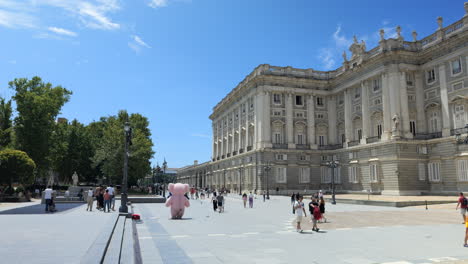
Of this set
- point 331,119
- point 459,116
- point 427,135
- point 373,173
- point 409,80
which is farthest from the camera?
point 331,119

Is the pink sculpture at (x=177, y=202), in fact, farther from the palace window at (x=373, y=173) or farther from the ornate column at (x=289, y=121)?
the ornate column at (x=289, y=121)

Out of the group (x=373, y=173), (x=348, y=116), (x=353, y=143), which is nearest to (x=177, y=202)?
(x=373, y=173)

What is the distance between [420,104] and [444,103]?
3.76 metres

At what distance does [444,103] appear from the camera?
39312 mm

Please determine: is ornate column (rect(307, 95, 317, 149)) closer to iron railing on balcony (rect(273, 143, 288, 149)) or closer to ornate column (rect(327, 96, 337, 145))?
ornate column (rect(327, 96, 337, 145))

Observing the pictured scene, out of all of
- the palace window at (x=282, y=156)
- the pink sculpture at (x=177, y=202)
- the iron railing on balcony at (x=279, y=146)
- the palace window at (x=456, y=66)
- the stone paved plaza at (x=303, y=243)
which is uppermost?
the palace window at (x=456, y=66)

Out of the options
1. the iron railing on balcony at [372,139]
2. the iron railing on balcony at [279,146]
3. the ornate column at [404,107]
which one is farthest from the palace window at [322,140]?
the ornate column at [404,107]

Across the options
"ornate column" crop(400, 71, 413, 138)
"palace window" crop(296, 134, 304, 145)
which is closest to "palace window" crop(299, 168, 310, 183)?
"palace window" crop(296, 134, 304, 145)

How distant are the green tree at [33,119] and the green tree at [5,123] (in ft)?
7.33

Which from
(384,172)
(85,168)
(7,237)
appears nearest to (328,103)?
(384,172)

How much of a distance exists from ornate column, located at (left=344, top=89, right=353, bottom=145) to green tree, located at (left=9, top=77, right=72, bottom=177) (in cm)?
4063

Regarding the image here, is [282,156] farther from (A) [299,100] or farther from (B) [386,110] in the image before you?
(B) [386,110]

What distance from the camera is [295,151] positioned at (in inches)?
2115

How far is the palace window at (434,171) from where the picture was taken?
131 ft
